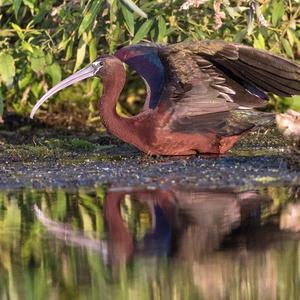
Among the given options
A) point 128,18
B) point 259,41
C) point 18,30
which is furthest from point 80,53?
point 259,41

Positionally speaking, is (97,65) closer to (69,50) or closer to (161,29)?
(161,29)

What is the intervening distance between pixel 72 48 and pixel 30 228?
5486 millimetres

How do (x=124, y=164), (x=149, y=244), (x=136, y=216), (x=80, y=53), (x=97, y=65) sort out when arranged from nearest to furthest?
(x=149, y=244) < (x=136, y=216) < (x=124, y=164) < (x=97, y=65) < (x=80, y=53)

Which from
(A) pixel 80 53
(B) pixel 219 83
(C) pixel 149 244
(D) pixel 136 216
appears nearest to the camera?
(C) pixel 149 244

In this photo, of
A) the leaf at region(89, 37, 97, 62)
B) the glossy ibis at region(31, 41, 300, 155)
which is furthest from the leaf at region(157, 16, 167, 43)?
the leaf at region(89, 37, 97, 62)

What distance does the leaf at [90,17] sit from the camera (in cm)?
1130

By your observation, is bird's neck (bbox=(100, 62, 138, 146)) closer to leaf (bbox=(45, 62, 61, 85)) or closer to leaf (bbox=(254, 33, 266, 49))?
leaf (bbox=(45, 62, 61, 85))

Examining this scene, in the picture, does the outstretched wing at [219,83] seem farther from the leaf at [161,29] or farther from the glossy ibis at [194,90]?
the leaf at [161,29]

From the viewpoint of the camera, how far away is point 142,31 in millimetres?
11977

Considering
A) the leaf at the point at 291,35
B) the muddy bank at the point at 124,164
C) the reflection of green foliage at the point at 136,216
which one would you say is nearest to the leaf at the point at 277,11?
the leaf at the point at 291,35

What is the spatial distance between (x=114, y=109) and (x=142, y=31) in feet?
4.29

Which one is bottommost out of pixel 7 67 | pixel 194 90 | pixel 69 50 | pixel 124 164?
pixel 124 164

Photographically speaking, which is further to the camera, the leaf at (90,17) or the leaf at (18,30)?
the leaf at (18,30)

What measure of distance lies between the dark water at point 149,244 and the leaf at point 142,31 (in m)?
3.05
